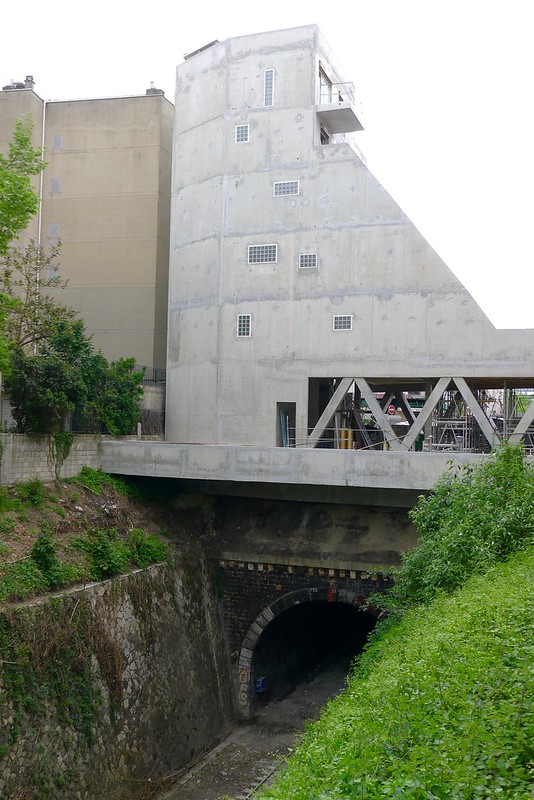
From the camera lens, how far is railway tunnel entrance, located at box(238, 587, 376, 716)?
16.4 m

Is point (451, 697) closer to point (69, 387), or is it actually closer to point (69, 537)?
point (69, 537)

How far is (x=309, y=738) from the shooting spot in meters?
7.27

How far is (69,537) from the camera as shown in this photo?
44.6 ft

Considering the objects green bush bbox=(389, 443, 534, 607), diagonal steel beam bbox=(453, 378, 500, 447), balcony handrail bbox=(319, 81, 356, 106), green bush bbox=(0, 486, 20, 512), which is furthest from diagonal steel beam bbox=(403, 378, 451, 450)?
green bush bbox=(0, 486, 20, 512)

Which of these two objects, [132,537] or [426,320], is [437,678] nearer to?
[132,537]

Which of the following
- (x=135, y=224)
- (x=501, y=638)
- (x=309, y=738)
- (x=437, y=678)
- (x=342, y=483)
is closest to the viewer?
(x=437, y=678)

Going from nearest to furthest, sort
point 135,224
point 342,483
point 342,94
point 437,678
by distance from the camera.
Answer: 1. point 437,678
2. point 342,483
3. point 342,94
4. point 135,224

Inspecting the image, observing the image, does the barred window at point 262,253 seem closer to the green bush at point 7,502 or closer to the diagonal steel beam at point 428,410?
the diagonal steel beam at point 428,410

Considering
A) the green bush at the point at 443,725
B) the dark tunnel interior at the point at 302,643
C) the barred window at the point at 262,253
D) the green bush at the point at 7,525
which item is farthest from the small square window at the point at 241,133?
the green bush at the point at 443,725

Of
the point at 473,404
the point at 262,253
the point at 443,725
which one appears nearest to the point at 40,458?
the point at 262,253

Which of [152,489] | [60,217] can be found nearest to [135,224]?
[60,217]

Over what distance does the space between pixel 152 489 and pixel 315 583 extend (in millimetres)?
4365

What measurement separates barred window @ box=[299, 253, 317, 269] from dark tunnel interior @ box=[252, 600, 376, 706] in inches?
315

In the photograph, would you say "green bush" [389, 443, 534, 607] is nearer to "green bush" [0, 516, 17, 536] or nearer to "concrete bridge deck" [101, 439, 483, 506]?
"concrete bridge deck" [101, 439, 483, 506]
